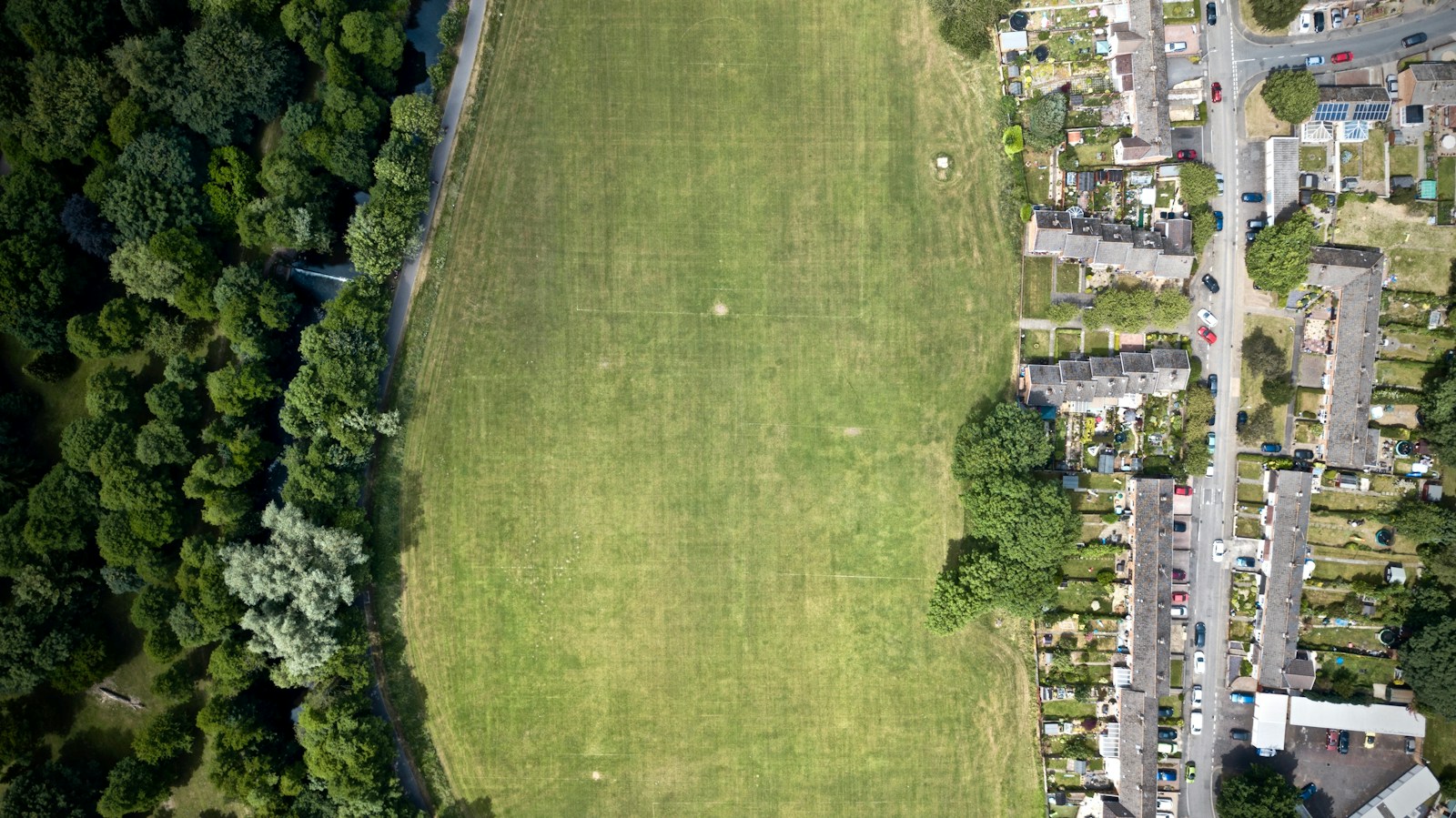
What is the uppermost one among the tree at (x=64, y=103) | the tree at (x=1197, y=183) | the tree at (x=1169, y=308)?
the tree at (x=64, y=103)

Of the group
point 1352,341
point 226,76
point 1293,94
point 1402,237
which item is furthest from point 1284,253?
point 226,76

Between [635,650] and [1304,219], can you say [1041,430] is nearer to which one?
[1304,219]

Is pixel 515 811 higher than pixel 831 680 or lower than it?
lower

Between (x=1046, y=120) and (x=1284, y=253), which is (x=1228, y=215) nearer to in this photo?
(x=1284, y=253)

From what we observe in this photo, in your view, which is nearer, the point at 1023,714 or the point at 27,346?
the point at 27,346

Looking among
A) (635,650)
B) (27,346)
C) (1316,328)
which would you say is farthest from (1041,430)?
(27,346)

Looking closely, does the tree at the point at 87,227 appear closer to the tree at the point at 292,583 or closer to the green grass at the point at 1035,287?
the tree at the point at 292,583

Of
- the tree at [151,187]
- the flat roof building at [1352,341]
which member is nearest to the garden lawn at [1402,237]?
the flat roof building at [1352,341]
